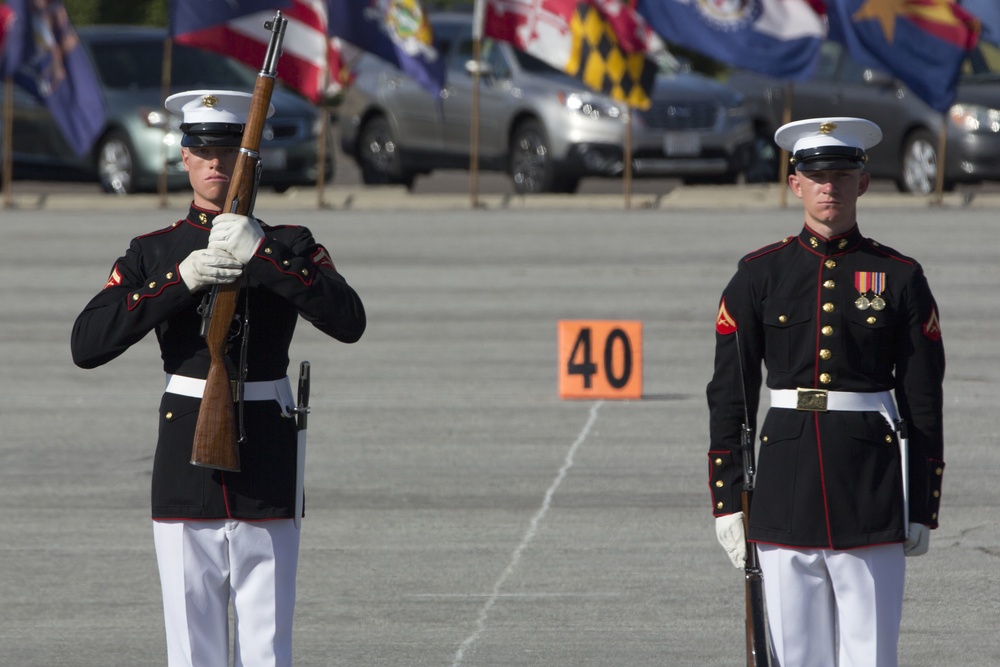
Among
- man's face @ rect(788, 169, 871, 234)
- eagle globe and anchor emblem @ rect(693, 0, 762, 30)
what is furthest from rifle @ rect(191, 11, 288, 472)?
eagle globe and anchor emblem @ rect(693, 0, 762, 30)

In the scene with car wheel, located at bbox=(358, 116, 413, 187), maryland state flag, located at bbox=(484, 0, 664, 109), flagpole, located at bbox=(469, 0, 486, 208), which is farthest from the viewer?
car wheel, located at bbox=(358, 116, 413, 187)

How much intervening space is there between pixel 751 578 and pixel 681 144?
12978mm

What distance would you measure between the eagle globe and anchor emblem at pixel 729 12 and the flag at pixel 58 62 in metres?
5.78

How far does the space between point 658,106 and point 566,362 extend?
6.37 metres

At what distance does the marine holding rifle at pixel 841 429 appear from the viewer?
15.1 ft

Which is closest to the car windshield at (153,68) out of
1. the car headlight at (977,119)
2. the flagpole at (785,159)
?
the flagpole at (785,159)

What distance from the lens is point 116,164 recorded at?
18047 millimetres

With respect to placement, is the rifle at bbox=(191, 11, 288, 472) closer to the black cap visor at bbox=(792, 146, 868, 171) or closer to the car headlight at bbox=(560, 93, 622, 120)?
the black cap visor at bbox=(792, 146, 868, 171)

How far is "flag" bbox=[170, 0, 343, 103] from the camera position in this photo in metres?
15.6

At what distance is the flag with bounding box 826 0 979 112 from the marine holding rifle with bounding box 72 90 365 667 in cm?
1212

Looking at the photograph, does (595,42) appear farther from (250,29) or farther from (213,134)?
(213,134)

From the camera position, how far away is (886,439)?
4637mm

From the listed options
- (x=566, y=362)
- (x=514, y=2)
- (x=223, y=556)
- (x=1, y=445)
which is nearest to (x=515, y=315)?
(x=566, y=362)

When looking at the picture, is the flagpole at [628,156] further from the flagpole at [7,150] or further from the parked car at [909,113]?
the flagpole at [7,150]
